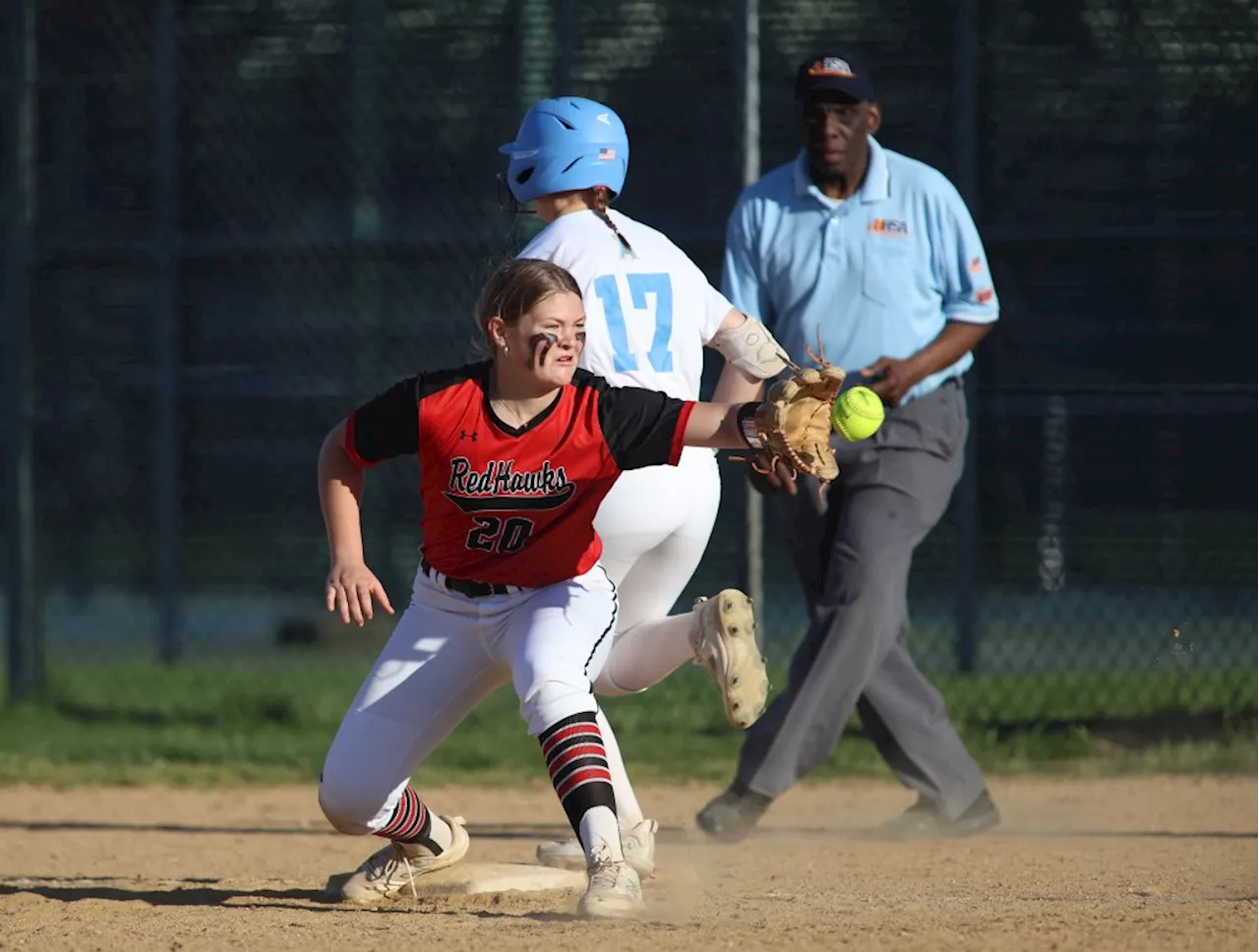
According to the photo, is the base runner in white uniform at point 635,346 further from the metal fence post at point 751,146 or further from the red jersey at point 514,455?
the metal fence post at point 751,146

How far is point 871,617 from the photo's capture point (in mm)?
5398

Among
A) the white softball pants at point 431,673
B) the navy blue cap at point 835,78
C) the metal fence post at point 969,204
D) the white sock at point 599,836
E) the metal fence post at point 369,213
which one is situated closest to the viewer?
the white sock at point 599,836

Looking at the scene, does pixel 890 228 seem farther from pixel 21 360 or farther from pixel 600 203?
pixel 21 360

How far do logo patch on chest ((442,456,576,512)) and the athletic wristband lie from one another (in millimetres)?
372

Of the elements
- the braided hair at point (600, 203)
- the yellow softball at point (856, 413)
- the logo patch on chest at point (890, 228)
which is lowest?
the logo patch on chest at point (890, 228)

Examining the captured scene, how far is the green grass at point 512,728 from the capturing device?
22.6ft

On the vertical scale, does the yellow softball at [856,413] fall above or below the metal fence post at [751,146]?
above

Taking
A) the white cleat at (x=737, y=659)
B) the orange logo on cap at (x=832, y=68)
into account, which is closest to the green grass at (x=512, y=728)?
the orange logo on cap at (x=832, y=68)

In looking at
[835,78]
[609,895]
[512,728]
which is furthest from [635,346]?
[512,728]

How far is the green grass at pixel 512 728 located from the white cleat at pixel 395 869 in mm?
2317

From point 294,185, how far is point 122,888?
4.04 m

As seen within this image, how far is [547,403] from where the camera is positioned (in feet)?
13.4

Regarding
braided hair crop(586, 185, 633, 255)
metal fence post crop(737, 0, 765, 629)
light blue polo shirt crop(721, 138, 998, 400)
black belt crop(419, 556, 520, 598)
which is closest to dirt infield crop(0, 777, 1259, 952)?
black belt crop(419, 556, 520, 598)

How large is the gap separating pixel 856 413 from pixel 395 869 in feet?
4.84
